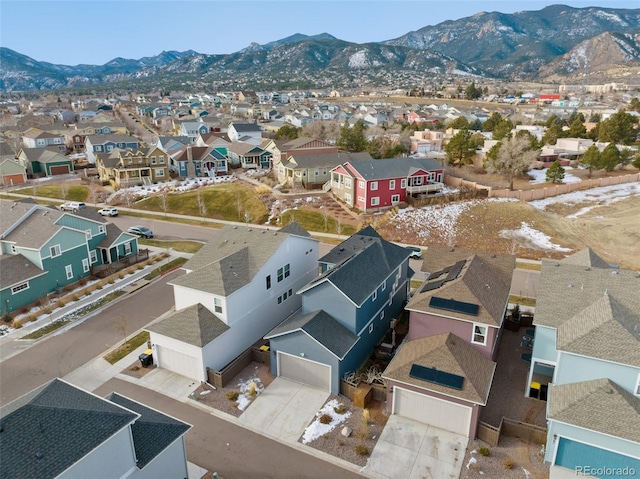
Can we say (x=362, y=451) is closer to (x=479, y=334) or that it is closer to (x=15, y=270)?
(x=479, y=334)

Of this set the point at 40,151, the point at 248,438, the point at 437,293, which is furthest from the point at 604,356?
the point at 40,151

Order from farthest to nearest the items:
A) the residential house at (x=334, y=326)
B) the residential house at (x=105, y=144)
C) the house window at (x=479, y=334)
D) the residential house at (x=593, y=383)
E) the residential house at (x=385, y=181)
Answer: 1. the residential house at (x=105, y=144)
2. the residential house at (x=385, y=181)
3. the residential house at (x=334, y=326)
4. the house window at (x=479, y=334)
5. the residential house at (x=593, y=383)

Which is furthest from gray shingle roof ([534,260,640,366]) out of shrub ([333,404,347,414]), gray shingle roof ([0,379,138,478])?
gray shingle roof ([0,379,138,478])

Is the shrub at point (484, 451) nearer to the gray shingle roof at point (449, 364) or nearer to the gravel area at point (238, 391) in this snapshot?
the gray shingle roof at point (449, 364)

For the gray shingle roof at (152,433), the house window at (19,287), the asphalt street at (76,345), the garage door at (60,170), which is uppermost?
the gray shingle roof at (152,433)

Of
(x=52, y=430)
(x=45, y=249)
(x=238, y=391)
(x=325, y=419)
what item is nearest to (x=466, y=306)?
(x=325, y=419)

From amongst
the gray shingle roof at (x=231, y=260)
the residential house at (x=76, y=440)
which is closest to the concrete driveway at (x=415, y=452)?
the residential house at (x=76, y=440)

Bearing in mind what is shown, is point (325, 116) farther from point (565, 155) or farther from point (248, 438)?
point (248, 438)
